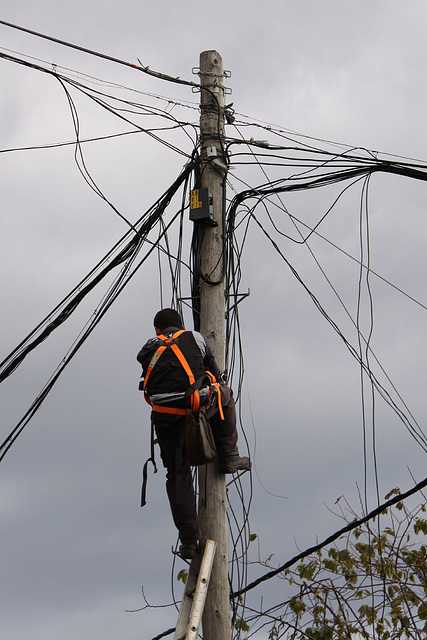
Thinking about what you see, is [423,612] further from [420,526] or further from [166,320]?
[166,320]

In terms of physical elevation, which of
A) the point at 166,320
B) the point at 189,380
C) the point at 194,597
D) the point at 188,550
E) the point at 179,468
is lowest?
the point at 194,597

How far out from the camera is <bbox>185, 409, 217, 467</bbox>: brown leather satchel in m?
5.85

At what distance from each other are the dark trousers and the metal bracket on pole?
0.17m

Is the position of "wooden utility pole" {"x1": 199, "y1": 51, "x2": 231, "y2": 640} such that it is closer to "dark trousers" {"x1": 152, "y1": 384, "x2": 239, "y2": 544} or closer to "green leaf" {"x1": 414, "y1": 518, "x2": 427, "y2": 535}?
"dark trousers" {"x1": 152, "y1": 384, "x2": 239, "y2": 544}

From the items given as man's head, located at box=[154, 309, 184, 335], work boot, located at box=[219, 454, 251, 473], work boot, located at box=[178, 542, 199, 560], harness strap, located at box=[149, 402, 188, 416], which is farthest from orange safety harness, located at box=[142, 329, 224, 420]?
work boot, located at box=[178, 542, 199, 560]

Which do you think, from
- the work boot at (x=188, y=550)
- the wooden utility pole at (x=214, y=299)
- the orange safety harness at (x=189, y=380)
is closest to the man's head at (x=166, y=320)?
the orange safety harness at (x=189, y=380)

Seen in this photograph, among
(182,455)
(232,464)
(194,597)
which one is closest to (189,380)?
(182,455)

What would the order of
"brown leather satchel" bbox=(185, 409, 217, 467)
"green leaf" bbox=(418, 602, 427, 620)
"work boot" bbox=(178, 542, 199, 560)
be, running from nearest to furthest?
"brown leather satchel" bbox=(185, 409, 217, 467) → "work boot" bbox=(178, 542, 199, 560) → "green leaf" bbox=(418, 602, 427, 620)

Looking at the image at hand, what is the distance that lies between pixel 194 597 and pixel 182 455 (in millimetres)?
1029

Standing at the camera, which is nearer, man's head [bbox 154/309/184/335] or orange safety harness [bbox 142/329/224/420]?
orange safety harness [bbox 142/329/224/420]

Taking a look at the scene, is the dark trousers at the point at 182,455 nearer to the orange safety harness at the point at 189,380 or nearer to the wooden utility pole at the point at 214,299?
the orange safety harness at the point at 189,380

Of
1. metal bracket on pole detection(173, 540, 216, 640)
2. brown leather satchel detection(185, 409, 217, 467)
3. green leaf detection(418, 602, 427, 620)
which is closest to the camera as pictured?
→ brown leather satchel detection(185, 409, 217, 467)

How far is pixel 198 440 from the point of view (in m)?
5.85

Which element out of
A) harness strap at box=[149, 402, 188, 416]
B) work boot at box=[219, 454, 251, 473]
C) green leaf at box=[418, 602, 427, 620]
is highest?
green leaf at box=[418, 602, 427, 620]
